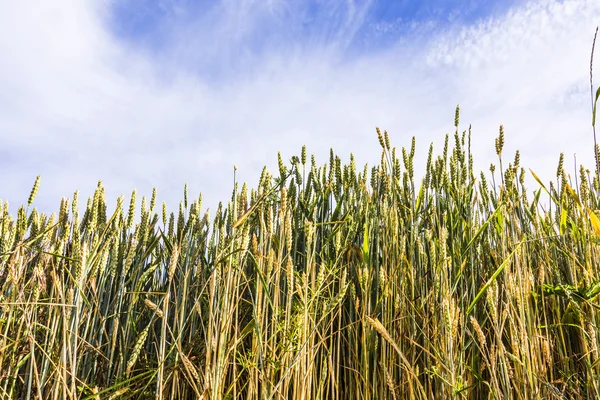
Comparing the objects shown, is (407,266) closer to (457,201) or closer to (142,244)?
(457,201)

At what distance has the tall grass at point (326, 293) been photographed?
128cm

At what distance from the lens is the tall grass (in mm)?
1278

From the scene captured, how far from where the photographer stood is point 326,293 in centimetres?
169

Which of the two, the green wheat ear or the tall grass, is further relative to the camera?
the green wheat ear

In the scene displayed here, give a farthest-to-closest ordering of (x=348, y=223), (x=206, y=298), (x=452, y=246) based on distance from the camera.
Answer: (x=348, y=223) < (x=206, y=298) < (x=452, y=246)

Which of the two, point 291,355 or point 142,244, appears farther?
point 142,244

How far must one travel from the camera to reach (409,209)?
1739 millimetres

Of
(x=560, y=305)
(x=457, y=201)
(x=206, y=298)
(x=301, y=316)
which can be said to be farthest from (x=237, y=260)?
(x=560, y=305)

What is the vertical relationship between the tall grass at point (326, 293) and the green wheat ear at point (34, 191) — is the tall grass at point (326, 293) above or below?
below

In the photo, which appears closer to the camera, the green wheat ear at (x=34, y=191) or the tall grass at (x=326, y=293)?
the tall grass at (x=326, y=293)

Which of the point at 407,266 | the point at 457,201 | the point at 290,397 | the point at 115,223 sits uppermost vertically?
the point at 457,201

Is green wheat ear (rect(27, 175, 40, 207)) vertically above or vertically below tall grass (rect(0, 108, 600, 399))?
above

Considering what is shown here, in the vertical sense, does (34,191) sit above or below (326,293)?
above

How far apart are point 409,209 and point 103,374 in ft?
3.80
